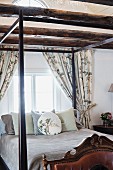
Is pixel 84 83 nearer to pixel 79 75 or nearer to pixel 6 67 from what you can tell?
pixel 79 75

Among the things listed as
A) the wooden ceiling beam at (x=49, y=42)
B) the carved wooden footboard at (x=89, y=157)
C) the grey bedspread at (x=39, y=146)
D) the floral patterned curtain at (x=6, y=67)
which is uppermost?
the wooden ceiling beam at (x=49, y=42)

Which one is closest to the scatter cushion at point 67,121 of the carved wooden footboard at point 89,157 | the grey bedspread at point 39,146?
the grey bedspread at point 39,146

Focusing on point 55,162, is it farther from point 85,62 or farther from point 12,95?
point 85,62

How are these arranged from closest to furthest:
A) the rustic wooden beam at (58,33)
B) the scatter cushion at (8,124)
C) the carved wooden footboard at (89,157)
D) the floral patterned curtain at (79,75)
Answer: the carved wooden footboard at (89,157), the rustic wooden beam at (58,33), the scatter cushion at (8,124), the floral patterned curtain at (79,75)

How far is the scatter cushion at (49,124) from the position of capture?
4172mm

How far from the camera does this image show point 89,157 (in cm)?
257

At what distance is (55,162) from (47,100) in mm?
3004

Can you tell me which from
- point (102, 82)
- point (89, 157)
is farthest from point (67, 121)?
point (89, 157)

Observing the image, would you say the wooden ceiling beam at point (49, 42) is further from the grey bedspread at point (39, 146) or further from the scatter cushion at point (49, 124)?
the grey bedspread at point (39, 146)

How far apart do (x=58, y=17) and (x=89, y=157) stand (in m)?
1.57

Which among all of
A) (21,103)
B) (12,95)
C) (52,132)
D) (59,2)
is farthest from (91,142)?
(59,2)

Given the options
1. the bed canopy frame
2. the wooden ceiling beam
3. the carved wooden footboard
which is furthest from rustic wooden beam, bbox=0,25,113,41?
the carved wooden footboard

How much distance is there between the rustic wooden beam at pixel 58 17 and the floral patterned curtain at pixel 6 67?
212cm

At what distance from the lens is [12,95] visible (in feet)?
16.7
